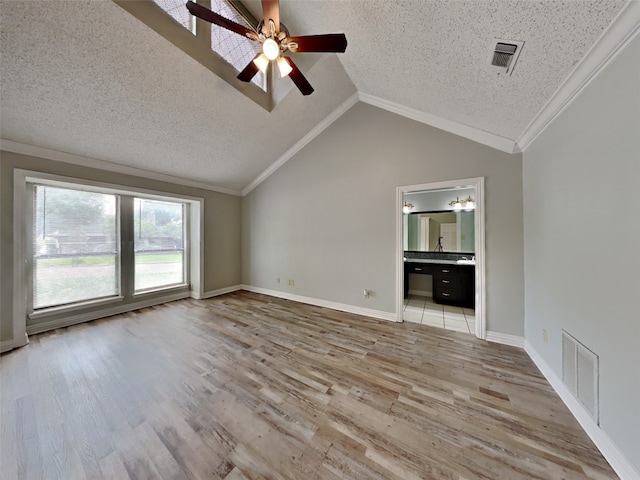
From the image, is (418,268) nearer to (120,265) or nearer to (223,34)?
(223,34)

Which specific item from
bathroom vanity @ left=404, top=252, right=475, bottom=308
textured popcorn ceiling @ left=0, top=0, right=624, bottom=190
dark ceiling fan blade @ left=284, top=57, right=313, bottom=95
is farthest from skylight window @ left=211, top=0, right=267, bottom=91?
bathroom vanity @ left=404, top=252, right=475, bottom=308

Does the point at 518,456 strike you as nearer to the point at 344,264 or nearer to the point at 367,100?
the point at 344,264

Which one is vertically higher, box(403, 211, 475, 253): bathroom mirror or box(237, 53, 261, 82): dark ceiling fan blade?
box(237, 53, 261, 82): dark ceiling fan blade

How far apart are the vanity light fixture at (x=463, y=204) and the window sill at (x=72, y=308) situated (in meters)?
6.29

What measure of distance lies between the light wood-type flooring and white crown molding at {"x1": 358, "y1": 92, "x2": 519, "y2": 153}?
92.9 inches

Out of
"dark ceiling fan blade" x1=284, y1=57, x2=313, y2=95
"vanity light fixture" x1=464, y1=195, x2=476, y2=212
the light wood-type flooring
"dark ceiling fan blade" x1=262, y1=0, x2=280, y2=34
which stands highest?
"dark ceiling fan blade" x1=262, y1=0, x2=280, y2=34

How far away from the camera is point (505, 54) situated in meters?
1.46

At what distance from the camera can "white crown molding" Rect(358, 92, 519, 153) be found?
2.38m

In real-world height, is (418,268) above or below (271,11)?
below

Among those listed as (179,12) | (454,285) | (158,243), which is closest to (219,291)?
(158,243)

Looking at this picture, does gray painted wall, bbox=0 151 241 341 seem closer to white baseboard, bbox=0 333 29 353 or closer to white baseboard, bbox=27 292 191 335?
white baseboard, bbox=0 333 29 353

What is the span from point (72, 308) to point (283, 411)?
11.9 ft

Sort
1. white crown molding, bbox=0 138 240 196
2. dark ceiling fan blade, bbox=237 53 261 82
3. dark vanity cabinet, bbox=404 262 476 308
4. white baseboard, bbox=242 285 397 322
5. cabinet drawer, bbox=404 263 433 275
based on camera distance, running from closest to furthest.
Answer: dark ceiling fan blade, bbox=237 53 261 82, white crown molding, bbox=0 138 240 196, white baseboard, bbox=242 285 397 322, dark vanity cabinet, bbox=404 262 476 308, cabinet drawer, bbox=404 263 433 275

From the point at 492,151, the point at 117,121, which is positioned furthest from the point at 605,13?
the point at 117,121
